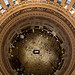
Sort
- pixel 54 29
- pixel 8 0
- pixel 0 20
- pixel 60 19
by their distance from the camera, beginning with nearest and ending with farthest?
pixel 8 0, pixel 0 20, pixel 60 19, pixel 54 29

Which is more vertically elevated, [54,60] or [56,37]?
[56,37]

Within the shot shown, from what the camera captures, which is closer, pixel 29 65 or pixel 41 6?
pixel 41 6

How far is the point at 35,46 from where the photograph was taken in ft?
94.6

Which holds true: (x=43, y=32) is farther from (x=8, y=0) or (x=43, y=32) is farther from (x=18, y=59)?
(x=8, y=0)

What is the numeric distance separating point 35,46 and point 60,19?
37.2ft

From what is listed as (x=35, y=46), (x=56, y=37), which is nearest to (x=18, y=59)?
(x=35, y=46)

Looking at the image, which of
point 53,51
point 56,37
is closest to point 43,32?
point 56,37

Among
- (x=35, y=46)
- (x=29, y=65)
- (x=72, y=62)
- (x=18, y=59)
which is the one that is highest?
(x=35, y=46)

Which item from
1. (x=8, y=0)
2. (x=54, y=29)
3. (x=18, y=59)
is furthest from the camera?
(x=18, y=59)

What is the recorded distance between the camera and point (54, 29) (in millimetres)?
26578

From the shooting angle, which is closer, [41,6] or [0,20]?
[0,20]

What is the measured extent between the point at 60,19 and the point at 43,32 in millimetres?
8623

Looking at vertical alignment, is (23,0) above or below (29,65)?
above

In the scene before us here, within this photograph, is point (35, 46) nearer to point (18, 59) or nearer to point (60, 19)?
point (18, 59)
